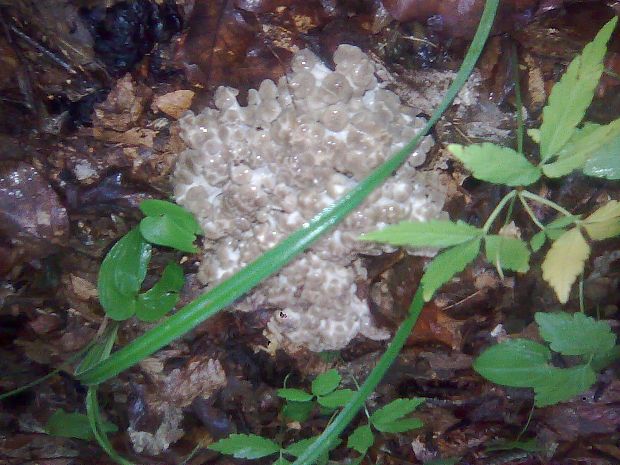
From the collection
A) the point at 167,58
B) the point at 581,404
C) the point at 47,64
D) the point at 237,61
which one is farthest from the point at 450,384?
the point at 47,64

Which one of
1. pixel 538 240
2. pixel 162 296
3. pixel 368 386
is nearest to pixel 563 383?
pixel 538 240

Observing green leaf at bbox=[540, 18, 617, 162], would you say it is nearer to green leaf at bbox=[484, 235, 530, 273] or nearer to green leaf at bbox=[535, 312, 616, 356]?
green leaf at bbox=[484, 235, 530, 273]

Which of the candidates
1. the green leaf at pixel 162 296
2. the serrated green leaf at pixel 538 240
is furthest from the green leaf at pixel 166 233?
the serrated green leaf at pixel 538 240

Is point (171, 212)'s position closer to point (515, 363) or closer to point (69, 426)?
point (69, 426)

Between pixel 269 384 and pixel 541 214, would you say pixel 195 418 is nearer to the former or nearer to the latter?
pixel 269 384

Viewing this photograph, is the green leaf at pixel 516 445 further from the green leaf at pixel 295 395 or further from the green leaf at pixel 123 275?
the green leaf at pixel 123 275

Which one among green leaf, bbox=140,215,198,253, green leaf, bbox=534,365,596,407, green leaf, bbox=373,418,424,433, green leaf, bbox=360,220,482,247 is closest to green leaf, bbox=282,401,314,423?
green leaf, bbox=373,418,424,433
